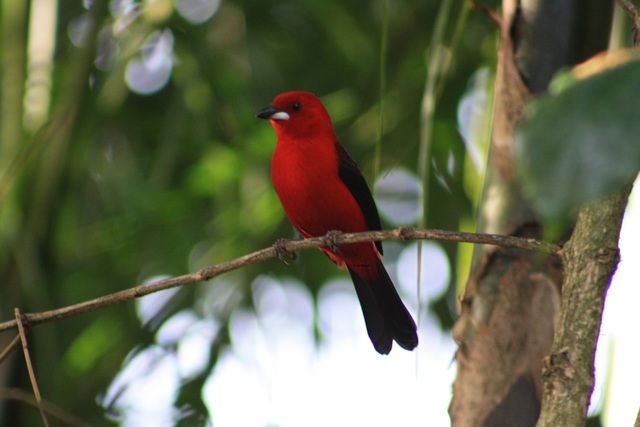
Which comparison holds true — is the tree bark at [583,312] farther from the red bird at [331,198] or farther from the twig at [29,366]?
the red bird at [331,198]

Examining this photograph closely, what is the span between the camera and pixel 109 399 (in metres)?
3.73

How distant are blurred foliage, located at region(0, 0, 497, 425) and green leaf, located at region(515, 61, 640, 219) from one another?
2.63 metres

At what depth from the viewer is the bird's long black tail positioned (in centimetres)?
343

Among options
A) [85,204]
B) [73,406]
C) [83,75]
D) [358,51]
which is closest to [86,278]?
[85,204]

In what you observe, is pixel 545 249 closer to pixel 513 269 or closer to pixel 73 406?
pixel 513 269

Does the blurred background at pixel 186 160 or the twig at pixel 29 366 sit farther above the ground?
the blurred background at pixel 186 160

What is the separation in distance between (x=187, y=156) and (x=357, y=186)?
1296 mm

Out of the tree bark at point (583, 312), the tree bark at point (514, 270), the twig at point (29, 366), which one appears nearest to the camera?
the tree bark at point (583, 312)

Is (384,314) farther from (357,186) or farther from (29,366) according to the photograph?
(29,366)

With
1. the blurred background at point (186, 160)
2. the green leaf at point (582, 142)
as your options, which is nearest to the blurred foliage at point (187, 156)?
the blurred background at point (186, 160)

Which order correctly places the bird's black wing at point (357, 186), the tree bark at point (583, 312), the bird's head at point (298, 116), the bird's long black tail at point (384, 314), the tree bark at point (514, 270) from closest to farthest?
the tree bark at point (583, 312) → the tree bark at point (514, 270) → the bird's long black tail at point (384, 314) → the bird's black wing at point (357, 186) → the bird's head at point (298, 116)

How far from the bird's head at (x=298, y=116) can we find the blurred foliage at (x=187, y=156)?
0.15 m

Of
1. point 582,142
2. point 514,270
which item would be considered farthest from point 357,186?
point 582,142

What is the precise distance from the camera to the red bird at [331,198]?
11.4 feet
